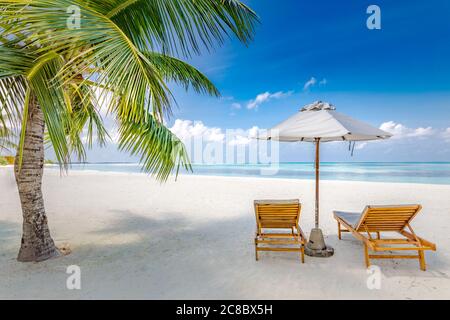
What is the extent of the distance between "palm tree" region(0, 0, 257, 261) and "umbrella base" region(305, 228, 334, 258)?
92.9 inches

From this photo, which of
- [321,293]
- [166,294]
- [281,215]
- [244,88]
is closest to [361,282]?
[321,293]

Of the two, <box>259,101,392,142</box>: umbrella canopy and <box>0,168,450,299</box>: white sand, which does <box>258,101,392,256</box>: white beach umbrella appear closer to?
<box>259,101,392,142</box>: umbrella canopy

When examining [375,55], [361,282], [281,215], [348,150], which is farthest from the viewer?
[375,55]

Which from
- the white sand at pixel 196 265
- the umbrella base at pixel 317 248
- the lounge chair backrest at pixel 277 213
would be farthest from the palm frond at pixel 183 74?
the umbrella base at pixel 317 248

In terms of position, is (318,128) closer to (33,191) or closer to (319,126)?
(319,126)

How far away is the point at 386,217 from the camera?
3.47 m

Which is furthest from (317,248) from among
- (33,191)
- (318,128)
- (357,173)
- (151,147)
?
(357,173)

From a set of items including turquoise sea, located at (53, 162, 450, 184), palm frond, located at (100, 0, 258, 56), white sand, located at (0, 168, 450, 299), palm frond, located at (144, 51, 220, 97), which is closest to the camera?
white sand, located at (0, 168, 450, 299)

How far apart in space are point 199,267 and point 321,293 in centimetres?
160

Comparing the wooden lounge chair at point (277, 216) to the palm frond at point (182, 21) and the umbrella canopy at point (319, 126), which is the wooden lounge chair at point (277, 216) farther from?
the palm frond at point (182, 21)

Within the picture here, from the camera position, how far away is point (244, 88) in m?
29.8

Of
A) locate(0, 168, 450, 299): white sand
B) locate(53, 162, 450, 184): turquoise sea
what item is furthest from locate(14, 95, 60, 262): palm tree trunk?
locate(53, 162, 450, 184): turquoise sea

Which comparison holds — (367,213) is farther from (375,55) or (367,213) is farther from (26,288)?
(375,55)

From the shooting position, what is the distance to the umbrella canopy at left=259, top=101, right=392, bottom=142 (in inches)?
129
